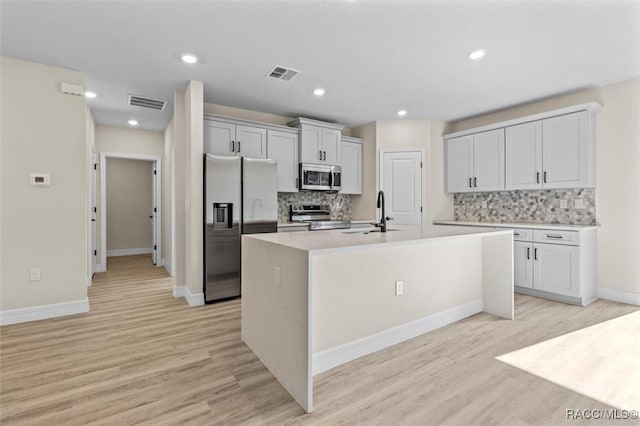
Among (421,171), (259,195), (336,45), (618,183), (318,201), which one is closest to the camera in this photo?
(336,45)

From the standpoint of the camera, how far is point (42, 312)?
313cm

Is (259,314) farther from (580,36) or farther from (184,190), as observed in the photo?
(580,36)

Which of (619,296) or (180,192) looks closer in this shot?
(619,296)

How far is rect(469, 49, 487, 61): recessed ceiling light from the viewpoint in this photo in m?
2.86

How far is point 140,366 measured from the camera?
86.0 inches

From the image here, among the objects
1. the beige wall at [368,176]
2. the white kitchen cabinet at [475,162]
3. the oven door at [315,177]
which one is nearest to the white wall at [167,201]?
the oven door at [315,177]

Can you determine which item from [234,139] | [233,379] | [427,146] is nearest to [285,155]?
[234,139]

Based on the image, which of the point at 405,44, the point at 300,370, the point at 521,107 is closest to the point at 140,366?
the point at 300,370

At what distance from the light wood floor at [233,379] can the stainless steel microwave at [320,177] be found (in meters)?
2.42

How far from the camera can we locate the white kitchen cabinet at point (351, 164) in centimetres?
537

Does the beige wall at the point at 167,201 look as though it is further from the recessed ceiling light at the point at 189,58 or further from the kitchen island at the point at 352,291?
the kitchen island at the point at 352,291

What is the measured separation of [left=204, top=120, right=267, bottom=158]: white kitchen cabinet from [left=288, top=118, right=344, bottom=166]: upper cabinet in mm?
604

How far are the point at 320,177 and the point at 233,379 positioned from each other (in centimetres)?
341

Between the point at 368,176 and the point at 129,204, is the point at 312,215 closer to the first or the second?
the point at 368,176
